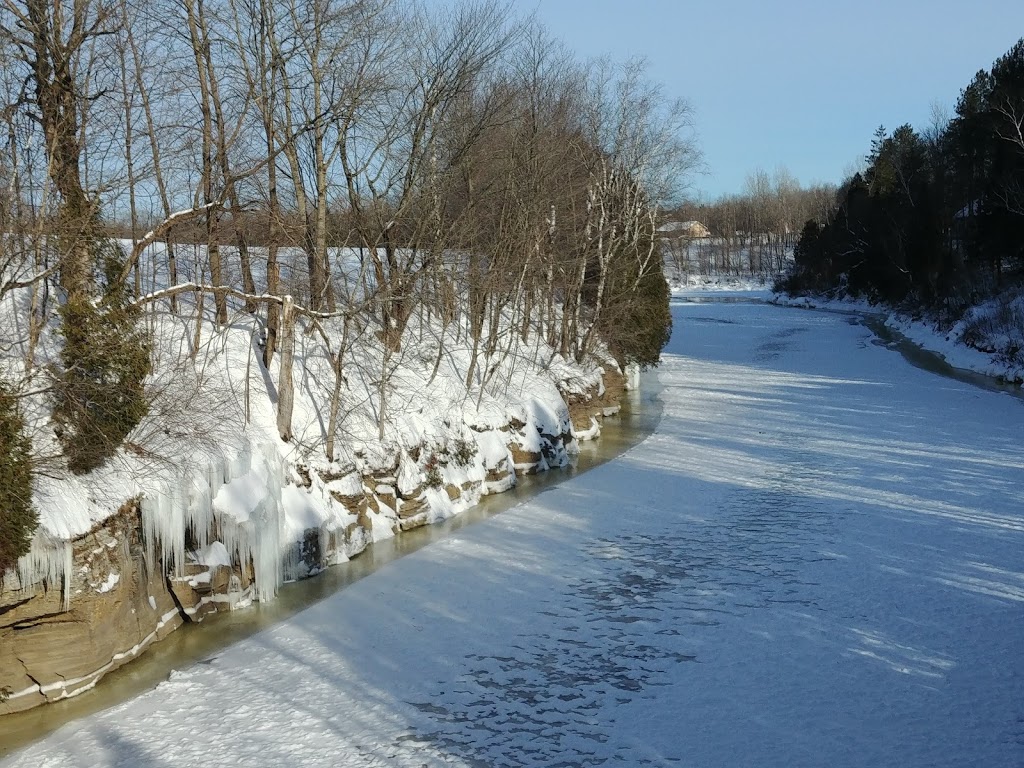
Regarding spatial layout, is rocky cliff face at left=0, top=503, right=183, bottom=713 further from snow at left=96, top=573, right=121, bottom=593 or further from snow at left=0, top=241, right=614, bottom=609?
snow at left=0, top=241, right=614, bottom=609

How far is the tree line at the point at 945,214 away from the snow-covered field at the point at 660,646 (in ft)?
66.6

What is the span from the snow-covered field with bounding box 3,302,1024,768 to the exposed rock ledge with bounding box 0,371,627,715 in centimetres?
85

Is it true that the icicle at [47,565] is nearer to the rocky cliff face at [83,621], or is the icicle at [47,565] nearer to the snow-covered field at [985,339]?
the rocky cliff face at [83,621]

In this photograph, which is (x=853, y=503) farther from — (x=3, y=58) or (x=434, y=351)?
(x=3, y=58)

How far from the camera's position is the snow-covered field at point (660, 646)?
23.6ft

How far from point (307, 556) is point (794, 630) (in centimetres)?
615

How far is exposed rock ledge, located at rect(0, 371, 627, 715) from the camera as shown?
816cm

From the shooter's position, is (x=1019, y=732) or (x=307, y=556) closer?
(x=1019, y=732)

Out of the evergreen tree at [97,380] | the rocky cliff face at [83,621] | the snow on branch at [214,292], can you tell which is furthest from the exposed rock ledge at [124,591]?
the snow on branch at [214,292]

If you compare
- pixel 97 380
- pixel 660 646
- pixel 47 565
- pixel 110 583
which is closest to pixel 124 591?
pixel 110 583

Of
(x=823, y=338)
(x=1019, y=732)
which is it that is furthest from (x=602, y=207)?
(x=823, y=338)

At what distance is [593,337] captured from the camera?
25.1 metres

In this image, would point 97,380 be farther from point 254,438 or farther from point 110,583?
point 254,438

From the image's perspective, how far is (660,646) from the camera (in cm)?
905
